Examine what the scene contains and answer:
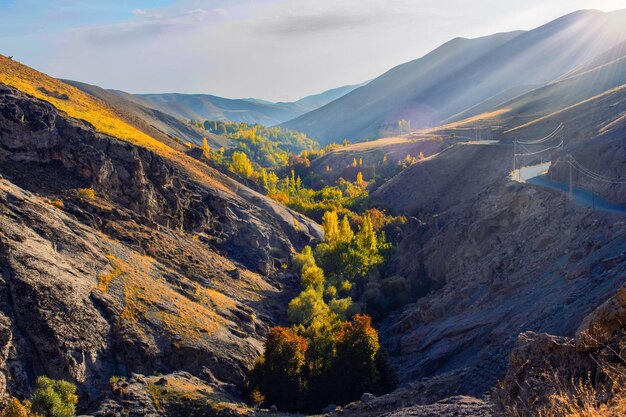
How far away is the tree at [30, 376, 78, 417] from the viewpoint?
23312mm

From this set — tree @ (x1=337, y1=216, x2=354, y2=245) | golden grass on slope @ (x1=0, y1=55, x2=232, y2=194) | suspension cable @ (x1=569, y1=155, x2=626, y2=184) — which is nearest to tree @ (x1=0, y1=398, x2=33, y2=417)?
suspension cable @ (x1=569, y1=155, x2=626, y2=184)

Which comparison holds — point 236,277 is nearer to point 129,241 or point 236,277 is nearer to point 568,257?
point 129,241

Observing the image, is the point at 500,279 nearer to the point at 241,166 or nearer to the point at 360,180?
the point at 241,166

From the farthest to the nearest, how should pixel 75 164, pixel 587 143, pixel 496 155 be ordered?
pixel 496 155, pixel 587 143, pixel 75 164

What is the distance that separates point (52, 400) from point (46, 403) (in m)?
0.24

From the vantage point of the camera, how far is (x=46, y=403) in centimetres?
2342

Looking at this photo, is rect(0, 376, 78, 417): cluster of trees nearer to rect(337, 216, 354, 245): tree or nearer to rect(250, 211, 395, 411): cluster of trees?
rect(250, 211, 395, 411): cluster of trees

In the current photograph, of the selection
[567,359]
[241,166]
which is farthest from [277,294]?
[241,166]

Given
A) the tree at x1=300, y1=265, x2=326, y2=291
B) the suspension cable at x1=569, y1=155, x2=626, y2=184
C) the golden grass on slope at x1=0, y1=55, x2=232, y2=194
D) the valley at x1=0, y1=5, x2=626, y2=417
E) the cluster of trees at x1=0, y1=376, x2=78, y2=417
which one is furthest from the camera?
the golden grass on slope at x1=0, y1=55, x2=232, y2=194

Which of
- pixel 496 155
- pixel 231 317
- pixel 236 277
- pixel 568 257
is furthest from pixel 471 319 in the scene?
pixel 496 155

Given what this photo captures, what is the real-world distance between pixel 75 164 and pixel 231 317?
18183 millimetres

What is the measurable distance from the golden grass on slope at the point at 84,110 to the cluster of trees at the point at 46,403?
4429cm

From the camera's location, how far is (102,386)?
1128 inches

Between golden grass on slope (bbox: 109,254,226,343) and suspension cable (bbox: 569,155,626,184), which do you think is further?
suspension cable (bbox: 569,155,626,184)
